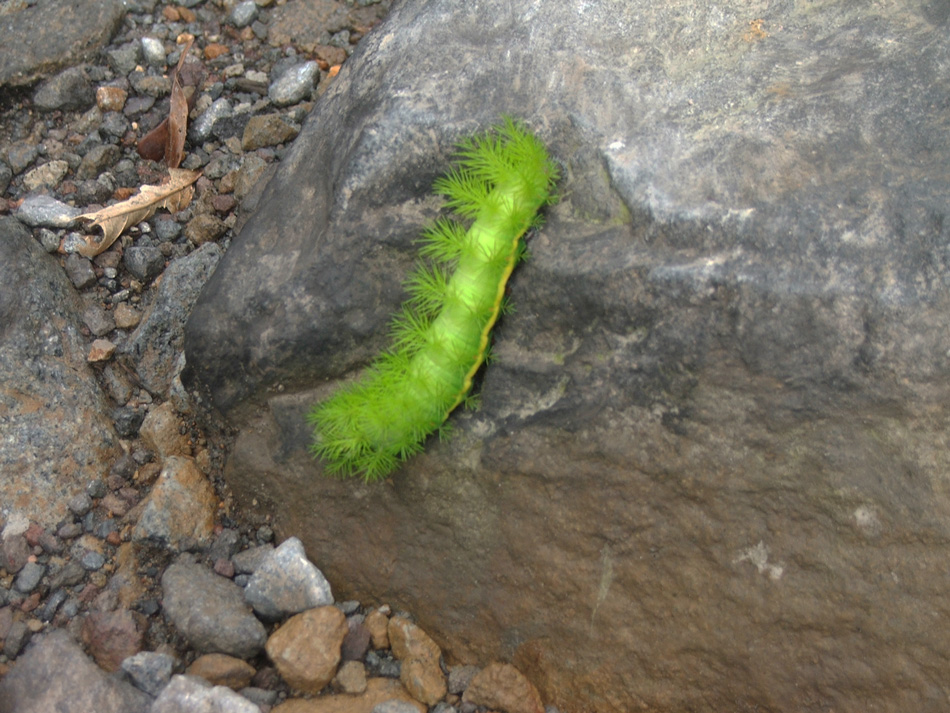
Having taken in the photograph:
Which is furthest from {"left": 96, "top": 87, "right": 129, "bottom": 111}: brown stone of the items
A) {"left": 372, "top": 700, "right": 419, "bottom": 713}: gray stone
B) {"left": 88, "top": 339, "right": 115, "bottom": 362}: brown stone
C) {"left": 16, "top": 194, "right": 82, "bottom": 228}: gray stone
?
{"left": 372, "top": 700, "right": 419, "bottom": 713}: gray stone

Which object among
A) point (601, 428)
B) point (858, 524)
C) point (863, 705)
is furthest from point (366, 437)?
point (863, 705)

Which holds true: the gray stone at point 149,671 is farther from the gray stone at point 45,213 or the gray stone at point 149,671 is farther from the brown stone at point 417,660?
the gray stone at point 45,213

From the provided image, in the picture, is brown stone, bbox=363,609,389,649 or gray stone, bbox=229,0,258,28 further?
gray stone, bbox=229,0,258,28

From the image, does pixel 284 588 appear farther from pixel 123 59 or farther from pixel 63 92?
pixel 123 59

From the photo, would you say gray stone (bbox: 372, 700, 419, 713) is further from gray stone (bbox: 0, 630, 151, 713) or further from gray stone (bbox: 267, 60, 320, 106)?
gray stone (bbox: 267, 60, 320, 106)

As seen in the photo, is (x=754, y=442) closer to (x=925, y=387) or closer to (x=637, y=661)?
(x=925, y=387)

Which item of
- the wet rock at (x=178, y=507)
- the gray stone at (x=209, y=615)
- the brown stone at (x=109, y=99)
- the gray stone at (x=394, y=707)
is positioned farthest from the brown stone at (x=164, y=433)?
the brown stone at (x=109, y=99)
